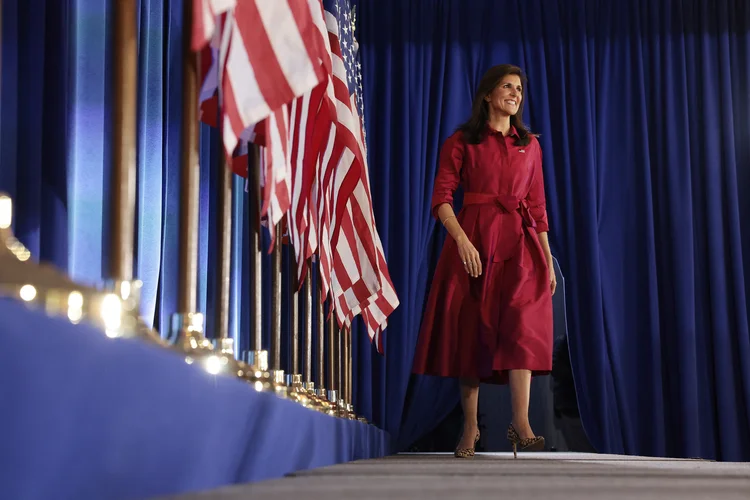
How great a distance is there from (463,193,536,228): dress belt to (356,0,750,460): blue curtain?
1.50 meters

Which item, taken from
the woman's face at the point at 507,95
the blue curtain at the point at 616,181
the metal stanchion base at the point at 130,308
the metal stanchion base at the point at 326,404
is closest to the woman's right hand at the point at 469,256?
the woman's face at the point at 507,95

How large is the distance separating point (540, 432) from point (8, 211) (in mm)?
4499

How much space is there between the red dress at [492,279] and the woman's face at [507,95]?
9cm

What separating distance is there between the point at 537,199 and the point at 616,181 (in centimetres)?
162

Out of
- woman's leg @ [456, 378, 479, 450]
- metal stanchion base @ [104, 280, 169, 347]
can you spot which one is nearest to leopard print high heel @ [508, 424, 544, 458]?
woman's leg @ [456, 378, 479, 450]

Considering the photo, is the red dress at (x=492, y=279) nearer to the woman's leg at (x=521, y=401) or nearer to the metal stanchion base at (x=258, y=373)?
the woman's leg at (x=521, y=401)

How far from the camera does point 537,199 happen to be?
3.53m

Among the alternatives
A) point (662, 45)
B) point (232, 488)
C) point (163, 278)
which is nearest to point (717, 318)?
point (662, 45)

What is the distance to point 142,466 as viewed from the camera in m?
0.66

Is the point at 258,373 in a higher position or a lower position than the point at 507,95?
lower

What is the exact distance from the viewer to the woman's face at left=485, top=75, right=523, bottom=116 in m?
3.42

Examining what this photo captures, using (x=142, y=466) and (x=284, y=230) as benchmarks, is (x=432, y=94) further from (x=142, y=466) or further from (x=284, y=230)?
(x=142, y=466)

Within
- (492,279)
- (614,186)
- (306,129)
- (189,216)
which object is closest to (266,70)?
(189,216)

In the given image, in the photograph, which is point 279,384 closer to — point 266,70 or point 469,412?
point 266,70
